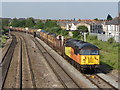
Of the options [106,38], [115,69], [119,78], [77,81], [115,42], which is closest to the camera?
[77,81]

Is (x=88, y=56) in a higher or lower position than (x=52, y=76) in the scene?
higher

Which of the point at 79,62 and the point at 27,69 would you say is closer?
the point at 79,62

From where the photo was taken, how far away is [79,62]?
76.0 feet

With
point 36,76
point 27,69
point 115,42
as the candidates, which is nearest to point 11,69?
point 27,69

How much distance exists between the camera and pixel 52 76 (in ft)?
75.2

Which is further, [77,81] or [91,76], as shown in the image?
[91,76]

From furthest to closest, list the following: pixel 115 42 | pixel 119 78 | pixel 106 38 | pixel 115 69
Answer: pixel 106 38 → pixel 115 42 → pixel 115 69 → pixel 119 78

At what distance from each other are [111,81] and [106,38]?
29.1 m

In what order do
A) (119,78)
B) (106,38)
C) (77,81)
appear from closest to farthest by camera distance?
1. (77,81)
2. (119,78)
3. (106,38)

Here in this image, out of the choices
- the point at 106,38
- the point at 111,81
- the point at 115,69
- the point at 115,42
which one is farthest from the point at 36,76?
the point at 106,38

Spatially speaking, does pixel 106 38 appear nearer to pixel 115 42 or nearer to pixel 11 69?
pixel 115 42

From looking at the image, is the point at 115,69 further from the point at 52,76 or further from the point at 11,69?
the point at 11,69

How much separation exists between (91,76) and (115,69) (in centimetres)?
482

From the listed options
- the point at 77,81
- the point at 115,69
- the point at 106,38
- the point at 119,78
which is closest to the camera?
the point at 77,81
